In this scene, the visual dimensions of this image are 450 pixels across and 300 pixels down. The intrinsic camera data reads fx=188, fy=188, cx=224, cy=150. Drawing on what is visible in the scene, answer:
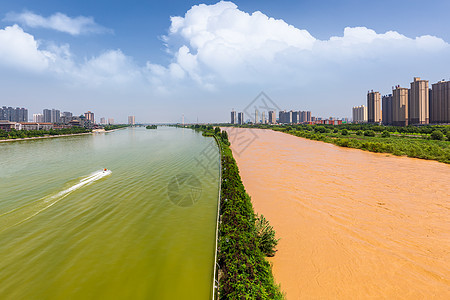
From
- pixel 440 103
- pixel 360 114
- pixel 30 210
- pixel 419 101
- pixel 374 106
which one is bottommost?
pixel 30 210

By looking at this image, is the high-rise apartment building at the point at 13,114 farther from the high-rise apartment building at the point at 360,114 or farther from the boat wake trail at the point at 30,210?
the high-rise apartment building at the point at 360,114

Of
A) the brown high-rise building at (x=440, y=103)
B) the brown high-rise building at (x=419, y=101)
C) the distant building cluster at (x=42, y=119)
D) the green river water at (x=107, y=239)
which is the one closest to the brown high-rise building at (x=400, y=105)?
the brown high-rise building at (x=419, y=101)

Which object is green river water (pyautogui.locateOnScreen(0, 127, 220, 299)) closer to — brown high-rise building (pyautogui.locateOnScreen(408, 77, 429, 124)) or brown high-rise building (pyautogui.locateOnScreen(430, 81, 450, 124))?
brown high-rise building (pyautogui.locateOnScreen(408, 77, 429, 124))

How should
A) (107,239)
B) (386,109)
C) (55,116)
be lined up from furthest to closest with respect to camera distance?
1. (55,116)
2. (386,109)
3. (107,239)

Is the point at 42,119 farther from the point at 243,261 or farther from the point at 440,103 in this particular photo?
the point at 440,103

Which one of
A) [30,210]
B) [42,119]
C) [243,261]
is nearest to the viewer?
[243,261]

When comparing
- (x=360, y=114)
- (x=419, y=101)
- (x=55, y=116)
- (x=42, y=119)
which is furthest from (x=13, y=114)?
(x=360, y=114)

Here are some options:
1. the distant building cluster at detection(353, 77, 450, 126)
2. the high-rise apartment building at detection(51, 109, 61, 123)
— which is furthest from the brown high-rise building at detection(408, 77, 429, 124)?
the high-rise apartment building at detection(51, 109, 61, 123)
